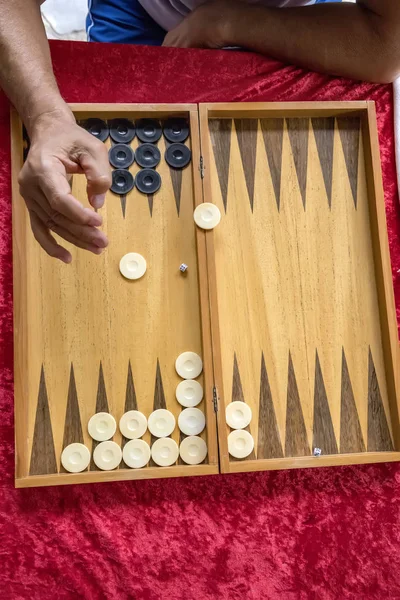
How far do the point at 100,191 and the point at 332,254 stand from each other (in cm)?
59

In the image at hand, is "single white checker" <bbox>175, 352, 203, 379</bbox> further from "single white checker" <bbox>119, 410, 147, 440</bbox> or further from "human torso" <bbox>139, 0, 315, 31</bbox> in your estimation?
"human torso" <bbox>139, 0, 315, 31</bbox>

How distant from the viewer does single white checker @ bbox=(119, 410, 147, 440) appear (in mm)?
1304

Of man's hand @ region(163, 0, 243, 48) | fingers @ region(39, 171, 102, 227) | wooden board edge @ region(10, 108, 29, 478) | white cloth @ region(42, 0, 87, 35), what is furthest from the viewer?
white cloth @ region(42, 0, 87, 35)

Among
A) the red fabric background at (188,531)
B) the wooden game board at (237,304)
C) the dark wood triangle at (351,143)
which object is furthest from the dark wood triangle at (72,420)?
the dark wood triangle at (351,143)

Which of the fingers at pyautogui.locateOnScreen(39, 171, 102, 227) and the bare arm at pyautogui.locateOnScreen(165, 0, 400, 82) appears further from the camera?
the bare arm at pyautogui.locateOnScreen(165, 0, 400, 82)

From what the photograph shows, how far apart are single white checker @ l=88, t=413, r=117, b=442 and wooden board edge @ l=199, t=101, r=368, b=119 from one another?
72 centimetres

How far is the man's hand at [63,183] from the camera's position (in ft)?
3.49

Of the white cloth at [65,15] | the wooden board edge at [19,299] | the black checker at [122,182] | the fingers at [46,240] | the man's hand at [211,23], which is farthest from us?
the white cloth at [65,15]

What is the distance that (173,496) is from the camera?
1.37 m

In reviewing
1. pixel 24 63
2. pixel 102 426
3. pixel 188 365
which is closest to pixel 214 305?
pixel 188 365

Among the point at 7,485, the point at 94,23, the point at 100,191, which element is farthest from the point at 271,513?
the point at 94,23

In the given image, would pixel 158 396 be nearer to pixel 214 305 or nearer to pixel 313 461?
pixel 214 305

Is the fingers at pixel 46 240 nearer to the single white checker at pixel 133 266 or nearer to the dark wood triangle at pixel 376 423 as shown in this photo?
the single white checker at pixel 133 266

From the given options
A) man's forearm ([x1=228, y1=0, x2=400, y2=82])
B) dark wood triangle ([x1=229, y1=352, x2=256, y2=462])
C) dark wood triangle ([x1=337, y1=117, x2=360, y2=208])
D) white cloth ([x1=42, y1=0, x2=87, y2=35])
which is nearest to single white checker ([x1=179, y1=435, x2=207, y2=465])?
dark wood triangle ([x1=229, y1=352, x2=256, y2=462])
